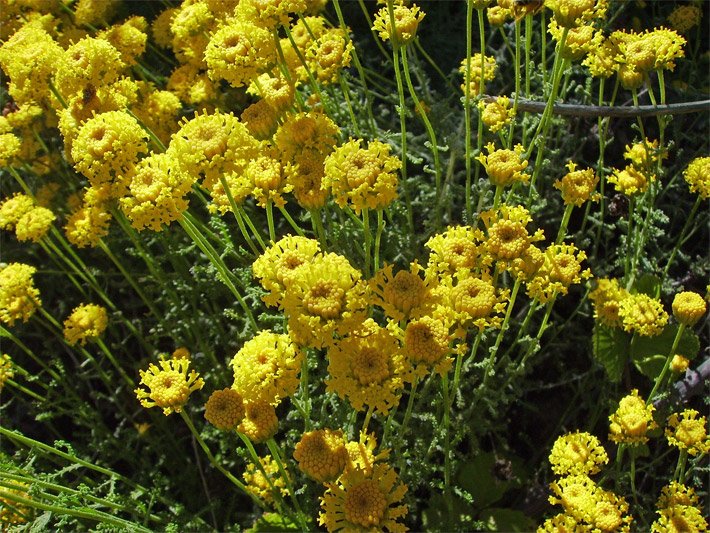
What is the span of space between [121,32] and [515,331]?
228 centimetres

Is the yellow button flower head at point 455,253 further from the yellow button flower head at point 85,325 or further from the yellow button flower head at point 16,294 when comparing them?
the yellow button flower head at point 16,294

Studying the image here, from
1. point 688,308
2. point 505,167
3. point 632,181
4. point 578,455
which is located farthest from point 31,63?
point 688,308

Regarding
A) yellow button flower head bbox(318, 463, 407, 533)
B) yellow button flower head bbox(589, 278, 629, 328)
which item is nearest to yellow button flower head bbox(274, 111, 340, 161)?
yellow button flower head bbox(318, 463, 407, 533)

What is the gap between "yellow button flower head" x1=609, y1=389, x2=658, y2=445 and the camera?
2.33 m

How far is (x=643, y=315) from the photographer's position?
2672mm

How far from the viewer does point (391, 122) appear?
383 cm

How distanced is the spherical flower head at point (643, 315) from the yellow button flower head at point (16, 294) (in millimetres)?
2481

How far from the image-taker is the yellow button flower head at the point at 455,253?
7.09ft

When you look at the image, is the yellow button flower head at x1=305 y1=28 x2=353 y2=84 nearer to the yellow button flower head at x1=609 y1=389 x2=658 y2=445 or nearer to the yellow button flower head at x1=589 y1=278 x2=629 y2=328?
the yellow button flower head at x1=589 y1=278 x2=629 y2=328

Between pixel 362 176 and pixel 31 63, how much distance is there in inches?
63.4

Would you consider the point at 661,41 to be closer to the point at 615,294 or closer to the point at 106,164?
the point at 615,294

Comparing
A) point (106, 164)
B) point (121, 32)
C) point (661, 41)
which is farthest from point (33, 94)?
point (661, 41)

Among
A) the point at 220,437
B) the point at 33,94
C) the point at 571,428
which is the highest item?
the point at 33,94

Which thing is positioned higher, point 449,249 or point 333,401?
point 449,249
